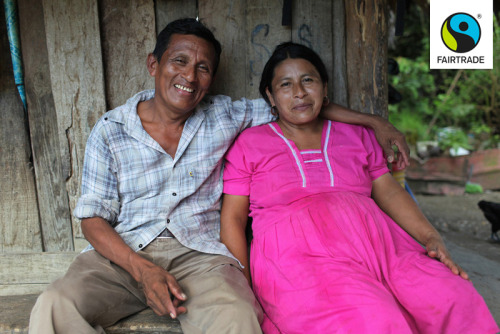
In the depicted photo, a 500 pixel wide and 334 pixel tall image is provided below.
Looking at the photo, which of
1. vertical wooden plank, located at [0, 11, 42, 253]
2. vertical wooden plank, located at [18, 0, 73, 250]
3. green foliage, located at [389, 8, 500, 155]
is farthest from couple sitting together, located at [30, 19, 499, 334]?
green foliage, located at [389, 8, 500, 155]

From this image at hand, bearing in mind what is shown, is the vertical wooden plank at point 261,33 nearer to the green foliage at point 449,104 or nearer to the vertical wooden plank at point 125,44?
the vertical wooden plank at point 125,44

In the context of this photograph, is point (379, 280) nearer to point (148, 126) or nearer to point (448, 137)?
point (148, 126)

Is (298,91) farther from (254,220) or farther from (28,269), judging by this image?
(28,269)

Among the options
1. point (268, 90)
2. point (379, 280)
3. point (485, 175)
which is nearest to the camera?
point (379, 280)

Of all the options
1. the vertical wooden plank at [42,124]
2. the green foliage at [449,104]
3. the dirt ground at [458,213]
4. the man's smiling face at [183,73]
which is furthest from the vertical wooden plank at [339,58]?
the green foliage at [449,104]

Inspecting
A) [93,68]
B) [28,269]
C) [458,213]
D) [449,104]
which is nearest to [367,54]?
[93,68]

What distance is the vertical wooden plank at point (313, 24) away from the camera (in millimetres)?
2342

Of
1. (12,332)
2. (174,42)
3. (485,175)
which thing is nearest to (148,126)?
(174,42)

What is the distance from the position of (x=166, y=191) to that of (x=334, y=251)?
839mm

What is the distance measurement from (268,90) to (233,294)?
3.62 feet

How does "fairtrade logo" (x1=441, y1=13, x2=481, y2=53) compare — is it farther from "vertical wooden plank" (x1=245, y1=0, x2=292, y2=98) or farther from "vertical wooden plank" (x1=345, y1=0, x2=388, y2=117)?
"vertical wooden plank" (x1=245, y1=0, x2=292, y2=98)

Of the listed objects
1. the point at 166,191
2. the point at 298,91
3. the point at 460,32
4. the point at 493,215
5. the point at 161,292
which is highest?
the point at 460,32

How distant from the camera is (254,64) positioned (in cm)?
238

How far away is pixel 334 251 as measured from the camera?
1716 millimetres
